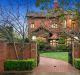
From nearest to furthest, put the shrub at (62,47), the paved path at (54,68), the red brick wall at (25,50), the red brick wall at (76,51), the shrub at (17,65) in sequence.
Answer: the shrub at (17,65), the paved path at (54,68), the red brick wall at (25,50), the red brick wall at (76,51), the shrub at (62,47)

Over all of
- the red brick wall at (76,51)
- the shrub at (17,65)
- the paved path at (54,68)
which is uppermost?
the red brick wall at (76,51)

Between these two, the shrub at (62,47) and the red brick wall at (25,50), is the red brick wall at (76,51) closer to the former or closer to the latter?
the red brick wall at (25,50)

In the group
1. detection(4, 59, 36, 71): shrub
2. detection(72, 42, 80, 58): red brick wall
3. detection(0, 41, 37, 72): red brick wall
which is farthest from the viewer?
detection(72, 42, 80, 58): red brick wall

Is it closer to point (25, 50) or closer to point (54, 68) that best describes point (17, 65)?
point (54, 68)

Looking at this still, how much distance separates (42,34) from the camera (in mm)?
60156

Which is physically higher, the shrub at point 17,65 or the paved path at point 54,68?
the shrub at point 17,65

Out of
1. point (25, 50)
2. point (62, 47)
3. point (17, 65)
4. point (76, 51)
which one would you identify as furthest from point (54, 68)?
point (62, 47)

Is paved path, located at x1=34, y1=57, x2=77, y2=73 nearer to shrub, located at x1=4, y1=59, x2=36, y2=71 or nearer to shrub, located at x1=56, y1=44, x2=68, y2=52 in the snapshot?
shrub, located at x1=4, y1=59, x2=36, y2=71

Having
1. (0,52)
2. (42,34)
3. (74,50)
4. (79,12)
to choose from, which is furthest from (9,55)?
(42,34)

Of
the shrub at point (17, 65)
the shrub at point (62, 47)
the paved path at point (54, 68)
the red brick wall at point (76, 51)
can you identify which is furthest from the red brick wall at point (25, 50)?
the shrub at point (62, 47)

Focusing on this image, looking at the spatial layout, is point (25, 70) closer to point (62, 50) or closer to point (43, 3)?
point (43, 3)

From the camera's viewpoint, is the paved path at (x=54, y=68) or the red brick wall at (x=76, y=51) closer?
the paved path at (x=54, y=68)

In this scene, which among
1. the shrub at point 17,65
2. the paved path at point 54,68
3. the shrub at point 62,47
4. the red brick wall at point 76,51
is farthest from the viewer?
the shrub at point 62,47

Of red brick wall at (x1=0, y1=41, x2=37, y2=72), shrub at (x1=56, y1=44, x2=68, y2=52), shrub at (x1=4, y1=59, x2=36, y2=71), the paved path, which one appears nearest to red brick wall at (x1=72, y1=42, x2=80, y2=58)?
the paved path
